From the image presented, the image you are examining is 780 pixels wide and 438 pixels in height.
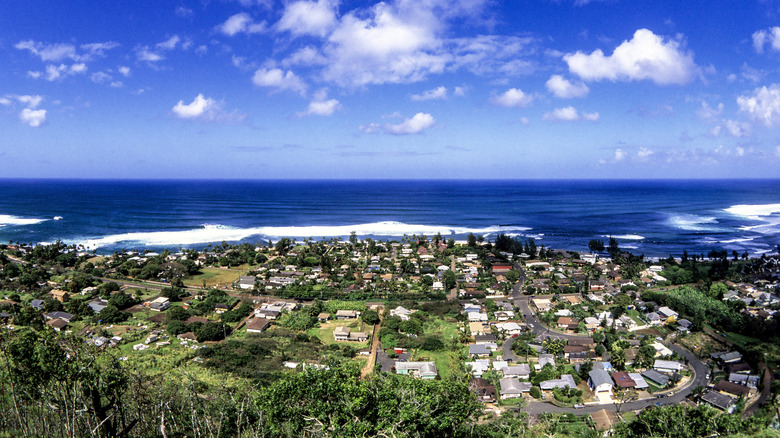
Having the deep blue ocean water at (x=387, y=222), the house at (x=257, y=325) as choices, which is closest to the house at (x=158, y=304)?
the house at (x=257, y=325)

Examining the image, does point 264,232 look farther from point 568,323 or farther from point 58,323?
point 568,323

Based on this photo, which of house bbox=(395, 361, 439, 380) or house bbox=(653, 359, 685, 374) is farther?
house bbox=(653, 359, 685, 374)

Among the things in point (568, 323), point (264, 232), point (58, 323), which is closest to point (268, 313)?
Result: point (58, 323)

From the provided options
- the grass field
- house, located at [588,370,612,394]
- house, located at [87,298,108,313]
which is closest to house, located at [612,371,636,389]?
house, located at [588,370,612,394]

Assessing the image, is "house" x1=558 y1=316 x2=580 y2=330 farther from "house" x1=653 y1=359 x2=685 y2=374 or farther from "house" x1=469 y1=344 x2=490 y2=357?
"house" x1=469 y1=344 x2=490 y2=357

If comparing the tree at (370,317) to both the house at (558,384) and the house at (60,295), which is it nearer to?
the house at (558,384)

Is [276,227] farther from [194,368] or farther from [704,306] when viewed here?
[704,306]

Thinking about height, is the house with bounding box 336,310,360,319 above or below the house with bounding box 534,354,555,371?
above
